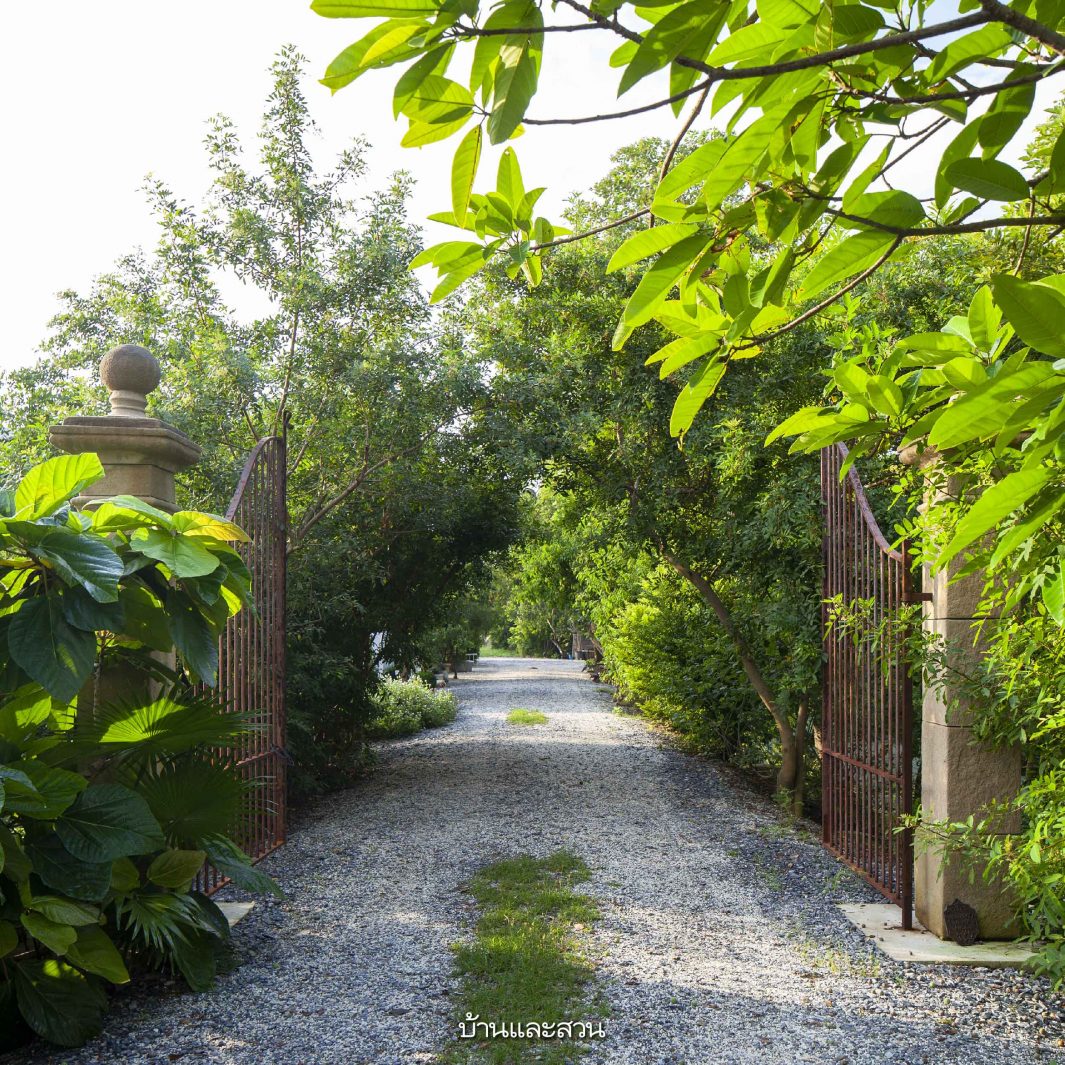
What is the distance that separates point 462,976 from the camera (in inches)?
157

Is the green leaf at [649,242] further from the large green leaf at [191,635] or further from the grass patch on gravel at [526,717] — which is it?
the grass patch on gravel at [526,717]

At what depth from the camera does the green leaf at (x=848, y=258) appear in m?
1.14

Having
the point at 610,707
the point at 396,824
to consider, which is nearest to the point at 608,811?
the point at 396,824

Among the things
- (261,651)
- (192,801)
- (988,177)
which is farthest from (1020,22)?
(261,651)

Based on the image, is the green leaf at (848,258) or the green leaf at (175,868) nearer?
the green leaf at (848,258)

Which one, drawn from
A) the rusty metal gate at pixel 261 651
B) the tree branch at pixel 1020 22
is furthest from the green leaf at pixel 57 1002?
the tree branch at pixel 1020 22

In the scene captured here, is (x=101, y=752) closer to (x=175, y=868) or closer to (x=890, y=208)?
(x=175, y=868)

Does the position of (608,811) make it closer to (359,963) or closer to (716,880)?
(716,880)

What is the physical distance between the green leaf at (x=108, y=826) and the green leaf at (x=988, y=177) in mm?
3125

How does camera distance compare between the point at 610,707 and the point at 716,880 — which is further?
the point at 610,707

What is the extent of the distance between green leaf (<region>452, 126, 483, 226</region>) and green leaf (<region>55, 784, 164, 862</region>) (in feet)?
9.01

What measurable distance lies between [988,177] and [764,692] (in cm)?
784

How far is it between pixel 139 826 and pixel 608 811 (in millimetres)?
5113

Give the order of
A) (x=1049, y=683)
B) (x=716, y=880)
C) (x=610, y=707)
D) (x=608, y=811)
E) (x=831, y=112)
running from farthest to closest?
(x=610, y=707) < (x=608, y=811) < (x=716, y=880) < (x=1049, y=683) < (x=831, y=112)
